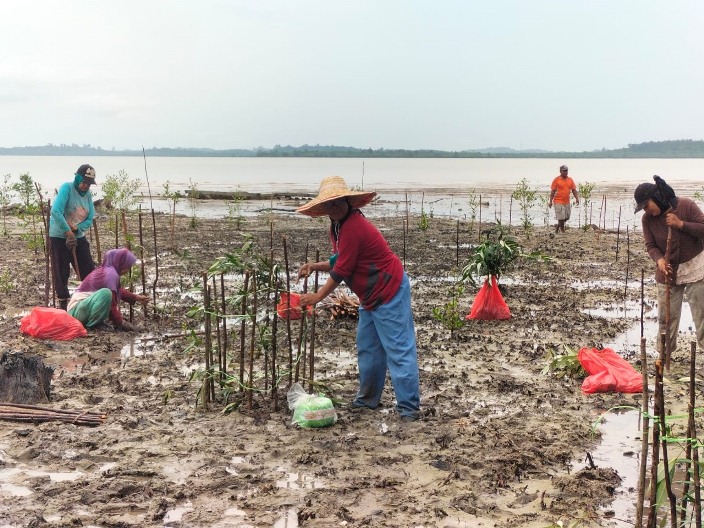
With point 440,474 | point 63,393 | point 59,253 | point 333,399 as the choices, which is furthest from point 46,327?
point 440,474

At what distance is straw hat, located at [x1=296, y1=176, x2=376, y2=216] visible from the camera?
4402mm

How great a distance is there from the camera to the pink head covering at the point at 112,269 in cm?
662

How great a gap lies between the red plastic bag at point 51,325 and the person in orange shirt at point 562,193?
35.1 feet

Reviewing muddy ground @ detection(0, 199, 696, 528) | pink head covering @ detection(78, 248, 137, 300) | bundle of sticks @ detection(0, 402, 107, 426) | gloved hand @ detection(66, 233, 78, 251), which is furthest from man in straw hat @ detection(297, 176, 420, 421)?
gloved hand @ detection(66, 233, 78, 251)

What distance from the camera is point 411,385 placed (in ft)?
15.5

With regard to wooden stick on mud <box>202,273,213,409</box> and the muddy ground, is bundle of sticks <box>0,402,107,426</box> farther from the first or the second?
wooden stick on mud <box>202,273,213,409</box>

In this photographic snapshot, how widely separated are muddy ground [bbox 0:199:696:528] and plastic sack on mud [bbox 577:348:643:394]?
10 centimetres

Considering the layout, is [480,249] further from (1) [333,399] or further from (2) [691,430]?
(2) [691,430]

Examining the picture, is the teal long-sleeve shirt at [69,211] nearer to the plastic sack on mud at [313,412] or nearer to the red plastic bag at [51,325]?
the red plastic bag at [51,325]

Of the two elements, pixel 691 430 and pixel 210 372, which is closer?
pixel 691 430

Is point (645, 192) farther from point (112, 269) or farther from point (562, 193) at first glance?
point (562, 193)

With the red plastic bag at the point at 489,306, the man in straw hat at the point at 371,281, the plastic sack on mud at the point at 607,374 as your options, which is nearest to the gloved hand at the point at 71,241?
the man in straw hat at the point at 371,281

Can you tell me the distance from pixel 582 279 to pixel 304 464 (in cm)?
730

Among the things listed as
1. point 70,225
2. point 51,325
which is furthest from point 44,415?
point 70,225
